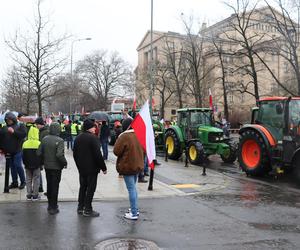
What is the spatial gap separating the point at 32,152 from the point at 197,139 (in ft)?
29.8

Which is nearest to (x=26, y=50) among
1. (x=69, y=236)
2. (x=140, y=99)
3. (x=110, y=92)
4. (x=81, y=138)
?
(x=81, y=138)

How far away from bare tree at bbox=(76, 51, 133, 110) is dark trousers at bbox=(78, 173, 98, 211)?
199 feet

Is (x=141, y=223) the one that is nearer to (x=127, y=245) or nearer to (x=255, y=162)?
(x=127, y=245)

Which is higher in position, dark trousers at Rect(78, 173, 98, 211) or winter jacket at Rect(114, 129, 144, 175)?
winter jacket at Rect(114, 129, 144, 175)

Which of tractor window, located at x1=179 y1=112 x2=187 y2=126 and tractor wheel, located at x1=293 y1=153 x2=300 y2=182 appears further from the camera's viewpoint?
tractor window, located at x1=179 y1=112 x2=187 y2=126

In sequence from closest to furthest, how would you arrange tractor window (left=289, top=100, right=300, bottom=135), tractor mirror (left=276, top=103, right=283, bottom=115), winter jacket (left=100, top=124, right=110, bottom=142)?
tractor window (left=289, top=100, right=300, bottom=135) → tractor mirror (left=276, top=103, right=283, bottom=115) → winter jacket (left=100, top=124, right=110, bottom=142)

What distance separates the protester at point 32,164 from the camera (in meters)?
8.38

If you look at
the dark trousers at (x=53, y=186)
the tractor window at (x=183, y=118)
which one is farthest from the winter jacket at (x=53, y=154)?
the tractor window at (x=183, y=118)

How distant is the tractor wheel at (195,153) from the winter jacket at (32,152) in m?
8.12

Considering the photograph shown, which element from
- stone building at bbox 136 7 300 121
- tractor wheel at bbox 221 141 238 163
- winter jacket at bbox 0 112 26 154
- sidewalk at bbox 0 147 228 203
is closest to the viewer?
sidewalk at bbox 0 147 228 203

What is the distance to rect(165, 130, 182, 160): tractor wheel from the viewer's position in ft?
56.9

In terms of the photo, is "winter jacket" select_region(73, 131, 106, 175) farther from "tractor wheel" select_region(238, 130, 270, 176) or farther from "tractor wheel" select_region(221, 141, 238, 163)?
"tractor wheel" select_region(221, 141, 238, 163)

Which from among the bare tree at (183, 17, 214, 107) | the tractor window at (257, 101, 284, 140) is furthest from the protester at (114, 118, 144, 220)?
the bare tree at (183, 17, 214, 107)

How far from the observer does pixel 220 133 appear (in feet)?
54.0
